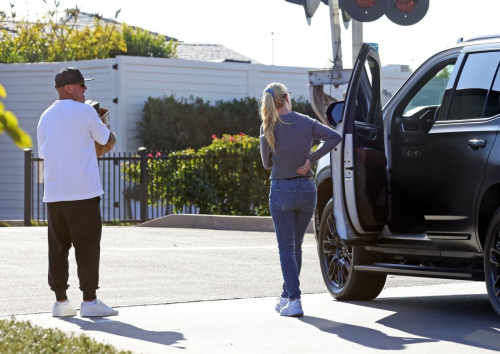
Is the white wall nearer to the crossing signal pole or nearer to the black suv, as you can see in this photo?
the crossing signal pole

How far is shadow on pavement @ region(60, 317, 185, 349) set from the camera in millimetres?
6734

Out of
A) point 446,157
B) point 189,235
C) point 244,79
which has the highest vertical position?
point 244,79

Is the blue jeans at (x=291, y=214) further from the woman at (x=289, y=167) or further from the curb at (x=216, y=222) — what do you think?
the curb at (x=216, y=222)

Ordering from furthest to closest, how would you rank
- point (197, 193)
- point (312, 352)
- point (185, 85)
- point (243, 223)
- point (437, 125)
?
point (185, 85), point (197, 193), point (243, 223), point (437, 125), point (312, 352)

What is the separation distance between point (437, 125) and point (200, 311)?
237 centimetres

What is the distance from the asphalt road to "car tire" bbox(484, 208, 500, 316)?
2.57 meters

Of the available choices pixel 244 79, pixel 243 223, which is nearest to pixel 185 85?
pixel 244 79

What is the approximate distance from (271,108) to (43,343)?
9.16 feet

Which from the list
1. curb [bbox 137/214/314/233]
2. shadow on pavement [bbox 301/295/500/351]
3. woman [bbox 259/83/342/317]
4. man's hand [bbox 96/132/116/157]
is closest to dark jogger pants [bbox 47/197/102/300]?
man's hand [bbox 96/132/116/157]

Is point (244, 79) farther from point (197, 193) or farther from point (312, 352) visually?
point (312, 352)

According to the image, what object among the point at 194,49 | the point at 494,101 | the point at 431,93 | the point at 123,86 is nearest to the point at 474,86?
the point at 494,101

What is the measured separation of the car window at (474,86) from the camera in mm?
7473

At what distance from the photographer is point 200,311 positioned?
816 centimetres

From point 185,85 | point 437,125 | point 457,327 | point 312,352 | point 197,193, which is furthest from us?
point 185,85
